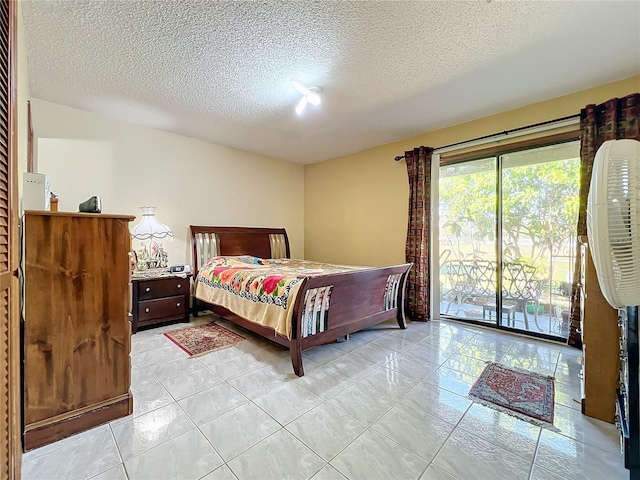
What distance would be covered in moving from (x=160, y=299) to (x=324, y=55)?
3.31m

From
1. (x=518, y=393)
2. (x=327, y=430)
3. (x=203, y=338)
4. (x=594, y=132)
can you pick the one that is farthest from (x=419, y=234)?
(x=203, y=338)

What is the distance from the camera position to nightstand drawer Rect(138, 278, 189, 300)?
3.37 metres

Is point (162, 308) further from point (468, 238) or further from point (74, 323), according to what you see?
point (468, 238)

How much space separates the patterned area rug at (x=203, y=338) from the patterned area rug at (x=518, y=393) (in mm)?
2358

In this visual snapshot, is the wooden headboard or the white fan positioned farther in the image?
the wooden headboard

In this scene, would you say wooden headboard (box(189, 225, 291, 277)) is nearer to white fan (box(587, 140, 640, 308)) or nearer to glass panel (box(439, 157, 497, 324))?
glass panel (box(439, 157, 497, 324))

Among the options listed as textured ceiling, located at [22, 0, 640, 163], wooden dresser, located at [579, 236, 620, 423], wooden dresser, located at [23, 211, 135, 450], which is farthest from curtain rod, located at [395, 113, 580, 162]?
wooden dresser, located at [23, 211, 135, 450]

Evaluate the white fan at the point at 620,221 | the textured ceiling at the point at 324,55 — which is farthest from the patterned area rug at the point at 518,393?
the textured ceiling at the point at 324,55

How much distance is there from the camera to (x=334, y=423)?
5.62 ft

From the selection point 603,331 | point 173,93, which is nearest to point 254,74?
point 173,93

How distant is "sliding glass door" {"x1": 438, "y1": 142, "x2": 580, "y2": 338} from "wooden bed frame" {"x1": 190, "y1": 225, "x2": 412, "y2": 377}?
1.03 metres

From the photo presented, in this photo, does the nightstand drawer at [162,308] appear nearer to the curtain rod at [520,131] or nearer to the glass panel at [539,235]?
the curtain rod at [520,131]

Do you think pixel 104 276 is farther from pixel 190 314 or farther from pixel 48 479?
pixel 190 314

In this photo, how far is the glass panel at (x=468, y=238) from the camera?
362 centimetres
